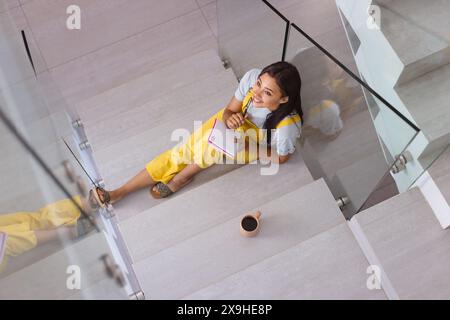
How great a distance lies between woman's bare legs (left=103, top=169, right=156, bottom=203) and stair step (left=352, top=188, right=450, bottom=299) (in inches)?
51.2

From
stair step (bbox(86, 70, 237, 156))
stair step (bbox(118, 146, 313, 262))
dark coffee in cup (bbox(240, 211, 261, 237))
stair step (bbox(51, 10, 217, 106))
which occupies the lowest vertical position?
dark coffee in cup (bbox(240, 211, 261, 237))

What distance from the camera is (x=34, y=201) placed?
7.98 ft

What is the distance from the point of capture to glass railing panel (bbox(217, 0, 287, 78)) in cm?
276

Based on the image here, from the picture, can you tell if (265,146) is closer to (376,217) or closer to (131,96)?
(376,217)

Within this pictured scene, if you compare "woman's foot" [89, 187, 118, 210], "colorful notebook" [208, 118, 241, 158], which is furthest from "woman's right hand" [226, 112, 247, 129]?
"woman's foot" [89, 187, 118, 210]

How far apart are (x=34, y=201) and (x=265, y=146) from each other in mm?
1336

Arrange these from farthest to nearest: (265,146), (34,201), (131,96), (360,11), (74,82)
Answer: (74,82), (131,96), (360,11), (265,146), (34,201)

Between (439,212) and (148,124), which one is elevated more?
(148,124)

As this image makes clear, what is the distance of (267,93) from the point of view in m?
2.54

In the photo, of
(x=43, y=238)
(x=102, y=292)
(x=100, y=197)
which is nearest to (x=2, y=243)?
(x=43, y=238)

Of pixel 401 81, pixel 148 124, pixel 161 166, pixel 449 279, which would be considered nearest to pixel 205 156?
pixel 161 166

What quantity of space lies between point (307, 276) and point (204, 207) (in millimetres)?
723

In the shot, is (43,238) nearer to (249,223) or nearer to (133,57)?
(249,223)

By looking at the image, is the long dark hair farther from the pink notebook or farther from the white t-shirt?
the pink notebook
